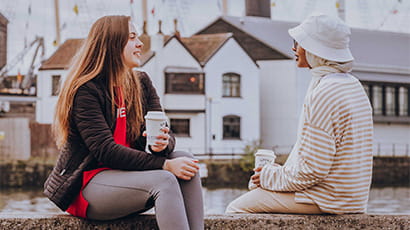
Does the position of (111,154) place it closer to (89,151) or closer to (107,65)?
(89,151)

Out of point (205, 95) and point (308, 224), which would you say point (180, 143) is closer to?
point (205, 95)

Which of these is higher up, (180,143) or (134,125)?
(134,125)

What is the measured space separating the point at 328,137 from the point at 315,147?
50 mm

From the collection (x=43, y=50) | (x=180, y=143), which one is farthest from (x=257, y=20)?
(x=43, y=50)

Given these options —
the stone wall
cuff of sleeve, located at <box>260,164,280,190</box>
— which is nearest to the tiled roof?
the stone wall

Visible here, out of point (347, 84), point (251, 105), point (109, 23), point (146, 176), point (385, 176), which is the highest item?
point (109, 23)

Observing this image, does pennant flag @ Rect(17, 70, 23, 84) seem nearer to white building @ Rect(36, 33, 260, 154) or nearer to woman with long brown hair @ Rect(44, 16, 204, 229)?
white building @ Rect(36, 33, 260, 154)

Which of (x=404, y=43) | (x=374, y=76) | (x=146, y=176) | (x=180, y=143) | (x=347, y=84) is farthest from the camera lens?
(x=404, y=43)

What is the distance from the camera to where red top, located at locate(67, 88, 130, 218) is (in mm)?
2072

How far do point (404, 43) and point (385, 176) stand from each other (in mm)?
9376

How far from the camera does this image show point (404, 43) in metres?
32.5

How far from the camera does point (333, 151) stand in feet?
6.91

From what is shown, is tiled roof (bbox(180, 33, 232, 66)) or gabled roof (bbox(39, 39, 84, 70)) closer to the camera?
tiled roof (bbox(180, 33, 232, 66))

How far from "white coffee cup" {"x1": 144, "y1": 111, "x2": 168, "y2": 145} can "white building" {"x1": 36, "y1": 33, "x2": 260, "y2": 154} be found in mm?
22457
